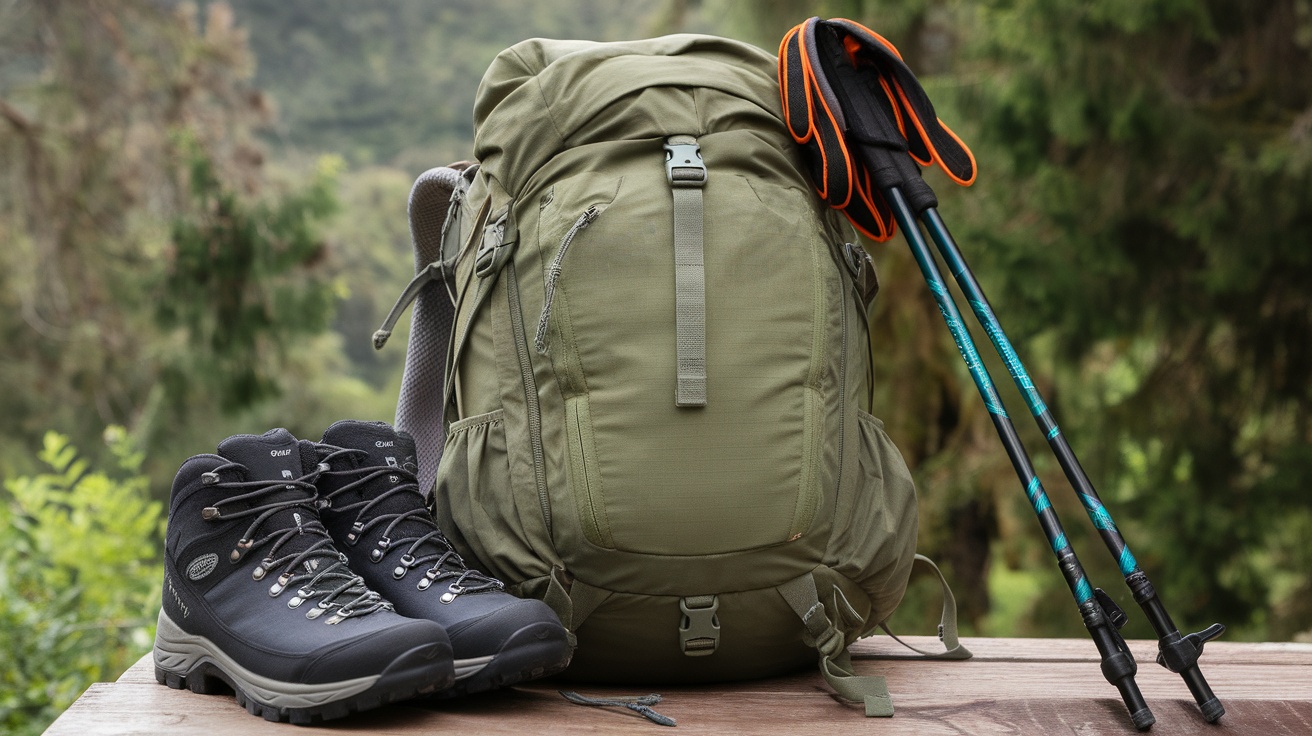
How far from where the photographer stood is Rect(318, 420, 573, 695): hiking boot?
130 centimetres

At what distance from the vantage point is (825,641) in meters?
1.49

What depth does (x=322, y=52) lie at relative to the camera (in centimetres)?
1869

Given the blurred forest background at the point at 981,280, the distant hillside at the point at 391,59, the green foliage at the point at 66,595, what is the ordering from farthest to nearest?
the distant hillside at the point at 391,59 → the blurred forest background at the point at 981,280 → the green foliage at the point at 66,595

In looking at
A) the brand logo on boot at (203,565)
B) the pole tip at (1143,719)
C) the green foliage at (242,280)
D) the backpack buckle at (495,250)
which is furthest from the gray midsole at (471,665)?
the green foliage at (242,280)

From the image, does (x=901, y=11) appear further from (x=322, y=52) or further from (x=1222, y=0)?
(x=322, y=52)

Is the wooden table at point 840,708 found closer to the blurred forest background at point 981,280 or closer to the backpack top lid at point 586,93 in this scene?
the backpack top lid at point 586,93

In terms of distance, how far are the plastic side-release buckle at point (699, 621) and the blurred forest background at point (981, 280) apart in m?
1.73

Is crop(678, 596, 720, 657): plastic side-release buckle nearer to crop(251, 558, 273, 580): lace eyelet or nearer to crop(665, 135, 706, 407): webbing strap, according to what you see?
crop(665, 135, 706, 407): webbing strap

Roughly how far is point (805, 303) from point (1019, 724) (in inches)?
23.6

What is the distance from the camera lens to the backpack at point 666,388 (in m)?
1.43

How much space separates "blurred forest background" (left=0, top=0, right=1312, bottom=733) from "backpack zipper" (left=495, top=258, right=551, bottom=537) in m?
1.61

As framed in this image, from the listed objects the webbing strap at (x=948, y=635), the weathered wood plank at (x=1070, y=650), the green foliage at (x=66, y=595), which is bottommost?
the green foliage at (x=66, y=595)

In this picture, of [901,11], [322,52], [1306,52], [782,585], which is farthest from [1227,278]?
[322,52]

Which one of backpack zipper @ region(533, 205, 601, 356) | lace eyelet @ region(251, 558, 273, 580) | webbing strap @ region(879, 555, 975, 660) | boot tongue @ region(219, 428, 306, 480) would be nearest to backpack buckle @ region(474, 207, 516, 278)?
backpack zipper @ region(533, 205, 601, 356)
